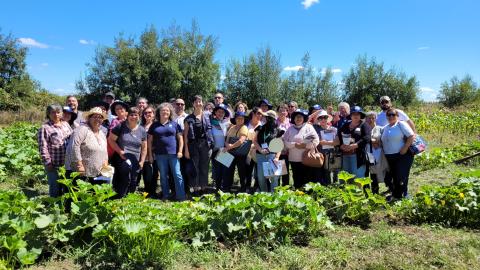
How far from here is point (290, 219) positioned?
424 cm

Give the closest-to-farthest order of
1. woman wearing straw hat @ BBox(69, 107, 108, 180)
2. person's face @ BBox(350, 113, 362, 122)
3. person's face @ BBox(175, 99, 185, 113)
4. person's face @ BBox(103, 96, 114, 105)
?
woman wearing straw hat @ BBox(69, 107, 108, 180)
person's face @ BBox(350, 113, 362, 122)
person's face @ BBox(175, 99, 185, 113)
person's face @ BBox(103, 96, 114, 105)

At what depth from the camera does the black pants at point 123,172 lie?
20.4ft

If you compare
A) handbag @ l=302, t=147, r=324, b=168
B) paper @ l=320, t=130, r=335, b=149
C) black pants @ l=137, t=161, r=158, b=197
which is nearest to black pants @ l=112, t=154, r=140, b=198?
black pants @ l=137, t=161, r=158, b=197

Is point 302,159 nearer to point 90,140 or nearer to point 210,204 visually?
point 210,204

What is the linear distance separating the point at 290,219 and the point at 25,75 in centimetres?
3581

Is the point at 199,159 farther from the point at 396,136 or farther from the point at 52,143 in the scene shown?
the point at 396,136

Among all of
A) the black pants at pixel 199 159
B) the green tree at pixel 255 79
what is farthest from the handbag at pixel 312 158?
the green tree at pixel 255 79

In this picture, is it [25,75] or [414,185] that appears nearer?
[414,185]

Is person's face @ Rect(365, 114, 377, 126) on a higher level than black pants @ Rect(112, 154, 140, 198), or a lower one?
higher

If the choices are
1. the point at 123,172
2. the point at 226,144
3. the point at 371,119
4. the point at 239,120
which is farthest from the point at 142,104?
the point at 371,119

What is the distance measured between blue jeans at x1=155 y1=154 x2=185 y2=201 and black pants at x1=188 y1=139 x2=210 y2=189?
1.66 ft

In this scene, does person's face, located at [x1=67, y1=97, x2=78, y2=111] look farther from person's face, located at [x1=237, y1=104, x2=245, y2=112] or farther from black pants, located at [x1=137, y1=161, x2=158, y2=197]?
person's face, located at [x1=237, y1=104, x2=245, y2=112]

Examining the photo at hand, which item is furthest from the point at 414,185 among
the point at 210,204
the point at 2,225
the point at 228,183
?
the point at 2,225

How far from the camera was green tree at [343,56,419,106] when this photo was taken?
39.7m
